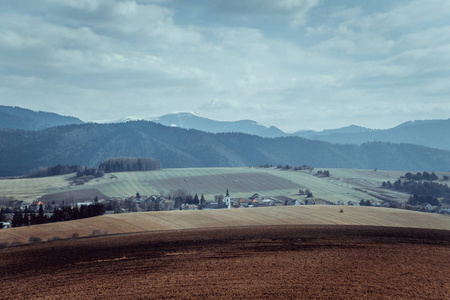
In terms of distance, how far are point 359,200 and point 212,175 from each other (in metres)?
73.3

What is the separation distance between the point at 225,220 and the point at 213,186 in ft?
318

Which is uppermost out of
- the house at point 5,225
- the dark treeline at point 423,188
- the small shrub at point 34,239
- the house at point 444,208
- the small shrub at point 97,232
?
the dark treeline at point 423,188

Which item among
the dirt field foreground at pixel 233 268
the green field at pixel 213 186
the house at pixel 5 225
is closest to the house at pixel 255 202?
the green field at pixel 213 186

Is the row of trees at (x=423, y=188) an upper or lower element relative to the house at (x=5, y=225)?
upper

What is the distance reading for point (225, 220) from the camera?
212 feet

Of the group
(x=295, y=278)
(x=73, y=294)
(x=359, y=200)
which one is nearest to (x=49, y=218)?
(x=73, y=294)

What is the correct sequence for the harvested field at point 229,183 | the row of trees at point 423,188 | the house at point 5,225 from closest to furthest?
1. the house at point 5,225
2. the row of trees at point 423,188
3. the harvested field at point 229,183

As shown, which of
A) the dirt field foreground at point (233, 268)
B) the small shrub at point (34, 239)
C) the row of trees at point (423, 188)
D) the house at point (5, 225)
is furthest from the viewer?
the row of trees at point (423, 188)

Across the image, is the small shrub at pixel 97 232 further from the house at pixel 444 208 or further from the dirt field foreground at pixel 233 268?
the house at pixel 444 208

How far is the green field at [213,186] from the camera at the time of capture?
140500 millimetres

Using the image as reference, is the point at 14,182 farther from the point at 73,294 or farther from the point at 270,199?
the point at 73,294

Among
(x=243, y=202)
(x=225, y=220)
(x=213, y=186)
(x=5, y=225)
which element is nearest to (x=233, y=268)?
(x=225, y=220)

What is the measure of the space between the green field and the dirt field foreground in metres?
95.2

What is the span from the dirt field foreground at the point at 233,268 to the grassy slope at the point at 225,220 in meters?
9.13
